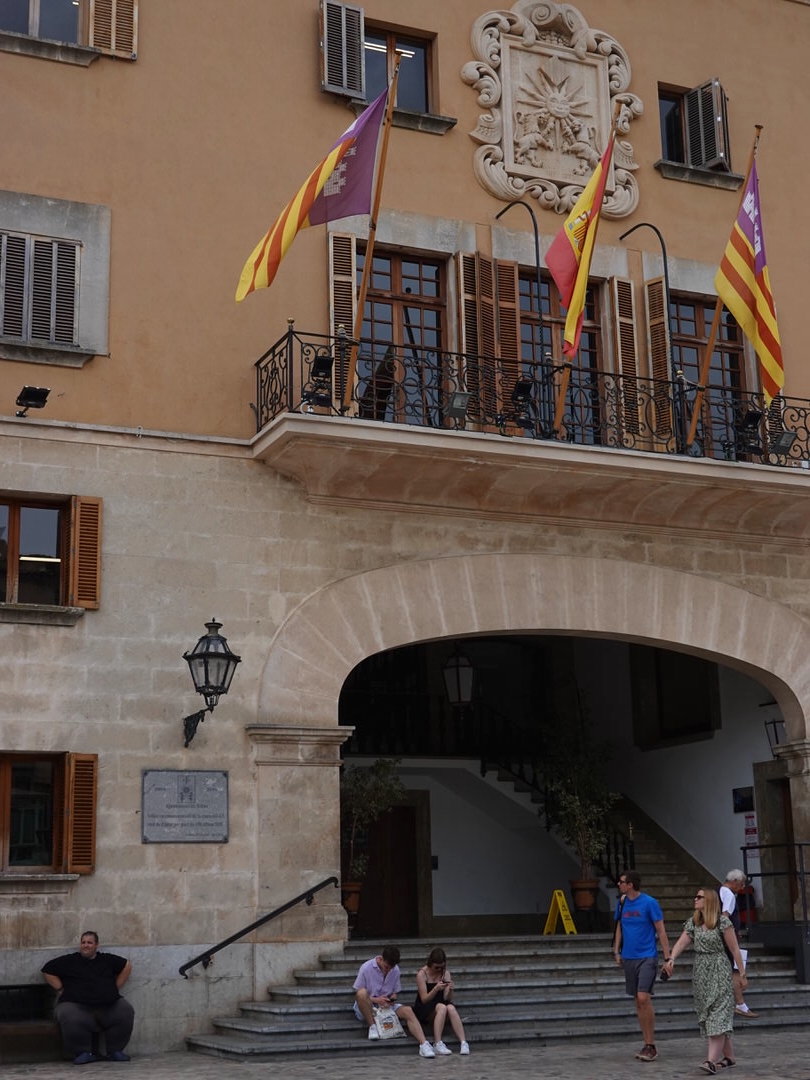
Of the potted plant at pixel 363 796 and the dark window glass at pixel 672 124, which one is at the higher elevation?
the dark window glass at pixel 672 124

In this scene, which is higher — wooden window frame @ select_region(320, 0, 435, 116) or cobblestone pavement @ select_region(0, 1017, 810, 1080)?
wooden window frame @ select_region(320, 0, 435, 116)

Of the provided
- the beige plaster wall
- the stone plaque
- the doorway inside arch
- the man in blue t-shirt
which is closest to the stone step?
the man in blue t-shirt

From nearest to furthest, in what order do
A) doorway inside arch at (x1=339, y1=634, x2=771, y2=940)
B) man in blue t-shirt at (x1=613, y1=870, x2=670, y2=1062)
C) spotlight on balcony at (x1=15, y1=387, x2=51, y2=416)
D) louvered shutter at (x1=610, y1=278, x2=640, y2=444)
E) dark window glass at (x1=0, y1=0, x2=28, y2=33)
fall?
man in blue t-shirt at (x1=613, y1=870, x2=670, y2=1062) < spotlight on balcony at (x1=15, y1=387, x2=51, y2=416) < dark window glass at (x1=0, y1=0, x2=28, y2=33) < louvered shutter at (x1=610, y1=278, x2=640, y2=444) < doorway inside arch at (x1=339, y1=634, x2=771, y2=940)

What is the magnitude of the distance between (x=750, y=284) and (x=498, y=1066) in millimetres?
8688

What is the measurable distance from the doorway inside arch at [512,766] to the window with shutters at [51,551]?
6.55 meters

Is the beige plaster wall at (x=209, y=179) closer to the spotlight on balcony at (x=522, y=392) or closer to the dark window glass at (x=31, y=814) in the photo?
the spotlight on balcony at (x=522, y=392)

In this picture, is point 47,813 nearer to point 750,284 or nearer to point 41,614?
point 41,614

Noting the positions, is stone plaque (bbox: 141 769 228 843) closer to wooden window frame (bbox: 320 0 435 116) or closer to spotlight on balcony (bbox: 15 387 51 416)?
spotlight on balcony (bbox: 15 387 51 416)

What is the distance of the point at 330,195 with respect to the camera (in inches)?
567

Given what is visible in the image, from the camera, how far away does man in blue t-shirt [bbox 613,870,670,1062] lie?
1240 cm

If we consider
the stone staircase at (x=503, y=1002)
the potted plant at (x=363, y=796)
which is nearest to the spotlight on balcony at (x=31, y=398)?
the potted plant at (x=363, y=796)

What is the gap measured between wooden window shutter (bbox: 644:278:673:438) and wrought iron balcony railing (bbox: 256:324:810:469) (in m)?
0.03

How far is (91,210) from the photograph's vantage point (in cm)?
1532

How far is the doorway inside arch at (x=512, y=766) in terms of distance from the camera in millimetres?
19688
